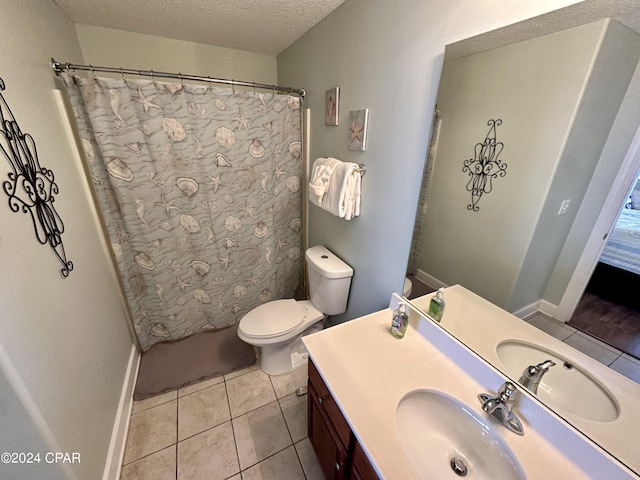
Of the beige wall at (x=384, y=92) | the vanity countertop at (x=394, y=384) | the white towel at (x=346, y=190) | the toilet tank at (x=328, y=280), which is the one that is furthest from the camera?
the toilet tank at (x=328, y=280)

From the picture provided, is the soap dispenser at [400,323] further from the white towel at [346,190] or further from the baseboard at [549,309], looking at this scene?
the white towel at [346,190]

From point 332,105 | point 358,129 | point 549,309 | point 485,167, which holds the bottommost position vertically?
point 549,309

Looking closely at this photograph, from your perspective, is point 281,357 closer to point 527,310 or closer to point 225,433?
point 225,433

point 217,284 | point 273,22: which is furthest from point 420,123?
point 217,284

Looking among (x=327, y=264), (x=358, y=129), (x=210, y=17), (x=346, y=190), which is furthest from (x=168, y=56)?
(x=327, y=264)

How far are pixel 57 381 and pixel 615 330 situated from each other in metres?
1.74

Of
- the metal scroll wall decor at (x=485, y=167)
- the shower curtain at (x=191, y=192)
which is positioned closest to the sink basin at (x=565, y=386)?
the metal scroll wall decor at (x=485, y=167)

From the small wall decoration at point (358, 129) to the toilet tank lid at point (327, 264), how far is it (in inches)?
27.5

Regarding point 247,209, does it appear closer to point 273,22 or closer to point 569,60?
point 273,22

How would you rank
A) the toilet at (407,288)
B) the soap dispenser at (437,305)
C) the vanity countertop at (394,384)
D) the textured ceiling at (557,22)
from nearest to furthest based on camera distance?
the textured ceiling at (557,22), the vanity countertop at (394,384), the soap dispenser at (437,305), the toilet at (407,288)

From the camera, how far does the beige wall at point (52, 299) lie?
0.78 metres

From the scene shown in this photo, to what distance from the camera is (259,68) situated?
6.79 ft

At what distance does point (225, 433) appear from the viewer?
1.43 m

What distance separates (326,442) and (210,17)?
7.17 feet
